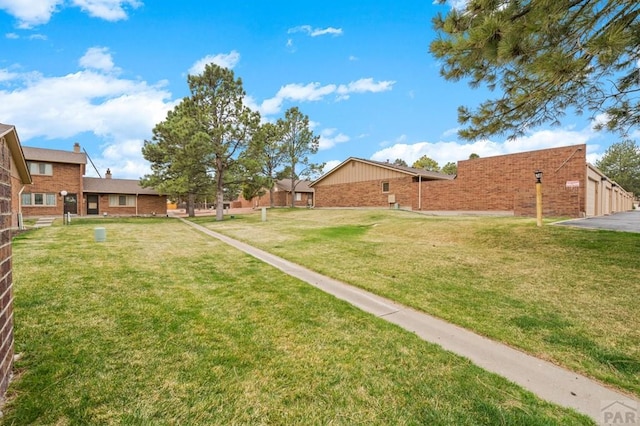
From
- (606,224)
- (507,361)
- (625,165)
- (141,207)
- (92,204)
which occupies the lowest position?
(507,361)

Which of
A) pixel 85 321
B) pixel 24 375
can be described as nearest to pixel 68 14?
pixel 85 321

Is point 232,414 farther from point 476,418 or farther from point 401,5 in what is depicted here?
point 401,5

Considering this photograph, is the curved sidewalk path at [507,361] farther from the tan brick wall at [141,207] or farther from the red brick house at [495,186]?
the tan brick wall at [141,207]

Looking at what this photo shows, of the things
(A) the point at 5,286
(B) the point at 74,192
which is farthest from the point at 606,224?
(B) the point at 74,192

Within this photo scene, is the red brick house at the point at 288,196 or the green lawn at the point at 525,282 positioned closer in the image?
the green lawn at the point at 525,282

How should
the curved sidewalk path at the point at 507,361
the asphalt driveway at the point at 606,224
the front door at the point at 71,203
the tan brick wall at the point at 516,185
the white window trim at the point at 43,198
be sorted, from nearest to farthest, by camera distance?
the curved sidewalk path at the point at 507,361 < the asphalt driveway at the point at 606,224 < the tan brick wall at the point at 516,185 < the white window trim at the point at 43,198 < the front door at the point at 71,203

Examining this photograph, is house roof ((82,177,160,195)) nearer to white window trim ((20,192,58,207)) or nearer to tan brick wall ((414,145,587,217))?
white window trim ((20,192,58,207))

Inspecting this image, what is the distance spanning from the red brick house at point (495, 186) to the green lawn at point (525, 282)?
8.25 metres

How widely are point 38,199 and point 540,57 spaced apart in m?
36.0

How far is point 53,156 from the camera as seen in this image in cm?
2636

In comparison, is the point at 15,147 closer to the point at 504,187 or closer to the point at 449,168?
the point at 504,187

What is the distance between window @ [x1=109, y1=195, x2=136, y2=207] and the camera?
3039 centimetres

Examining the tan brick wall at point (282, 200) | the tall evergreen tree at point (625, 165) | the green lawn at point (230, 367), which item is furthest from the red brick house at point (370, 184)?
the tall evergreen tree at point (625, 165)

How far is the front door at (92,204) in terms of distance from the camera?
95.8 ft
